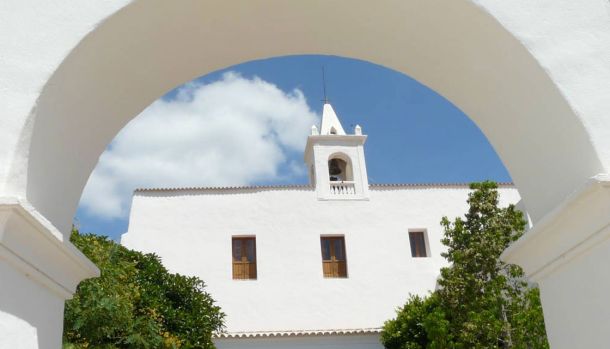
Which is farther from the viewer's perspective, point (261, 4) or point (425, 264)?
point (425, 264)

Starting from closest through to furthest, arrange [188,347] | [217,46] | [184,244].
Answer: [217,46], [188,347], [184,244]

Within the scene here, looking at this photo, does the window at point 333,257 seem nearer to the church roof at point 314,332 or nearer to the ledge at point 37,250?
the church roof at point 314,332

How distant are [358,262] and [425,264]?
197 centimetres

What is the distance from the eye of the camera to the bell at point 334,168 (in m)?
20.9

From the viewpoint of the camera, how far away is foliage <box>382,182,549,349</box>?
A: 10141 mm

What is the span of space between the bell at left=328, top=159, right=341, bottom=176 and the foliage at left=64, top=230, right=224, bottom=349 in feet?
23.0

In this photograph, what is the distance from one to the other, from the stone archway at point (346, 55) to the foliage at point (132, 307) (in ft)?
18.3

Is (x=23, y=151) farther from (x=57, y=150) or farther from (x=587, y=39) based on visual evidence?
(x=587, y=39)

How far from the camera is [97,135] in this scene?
3717 mm

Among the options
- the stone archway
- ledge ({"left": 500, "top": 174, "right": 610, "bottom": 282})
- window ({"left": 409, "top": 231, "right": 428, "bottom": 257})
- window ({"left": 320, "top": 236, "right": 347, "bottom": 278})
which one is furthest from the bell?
ledge ({"left": 500, "top": 174, "right": 610, "bottom": 282})

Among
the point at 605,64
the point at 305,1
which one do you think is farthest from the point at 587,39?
the point at 305,1

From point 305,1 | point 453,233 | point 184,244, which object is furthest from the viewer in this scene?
point 184,244

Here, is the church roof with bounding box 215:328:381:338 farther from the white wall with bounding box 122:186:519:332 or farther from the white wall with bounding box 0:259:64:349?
the white wall with bounding box 0:259:64:349

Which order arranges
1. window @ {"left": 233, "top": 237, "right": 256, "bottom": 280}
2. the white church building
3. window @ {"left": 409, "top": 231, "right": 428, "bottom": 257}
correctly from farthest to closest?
window @ {"left": 409, "top": 231, "right": 428, "bottom": 257} < window @ {"left": 233, "top": 237, "right": 256, "bottom": 280} < the white church building
